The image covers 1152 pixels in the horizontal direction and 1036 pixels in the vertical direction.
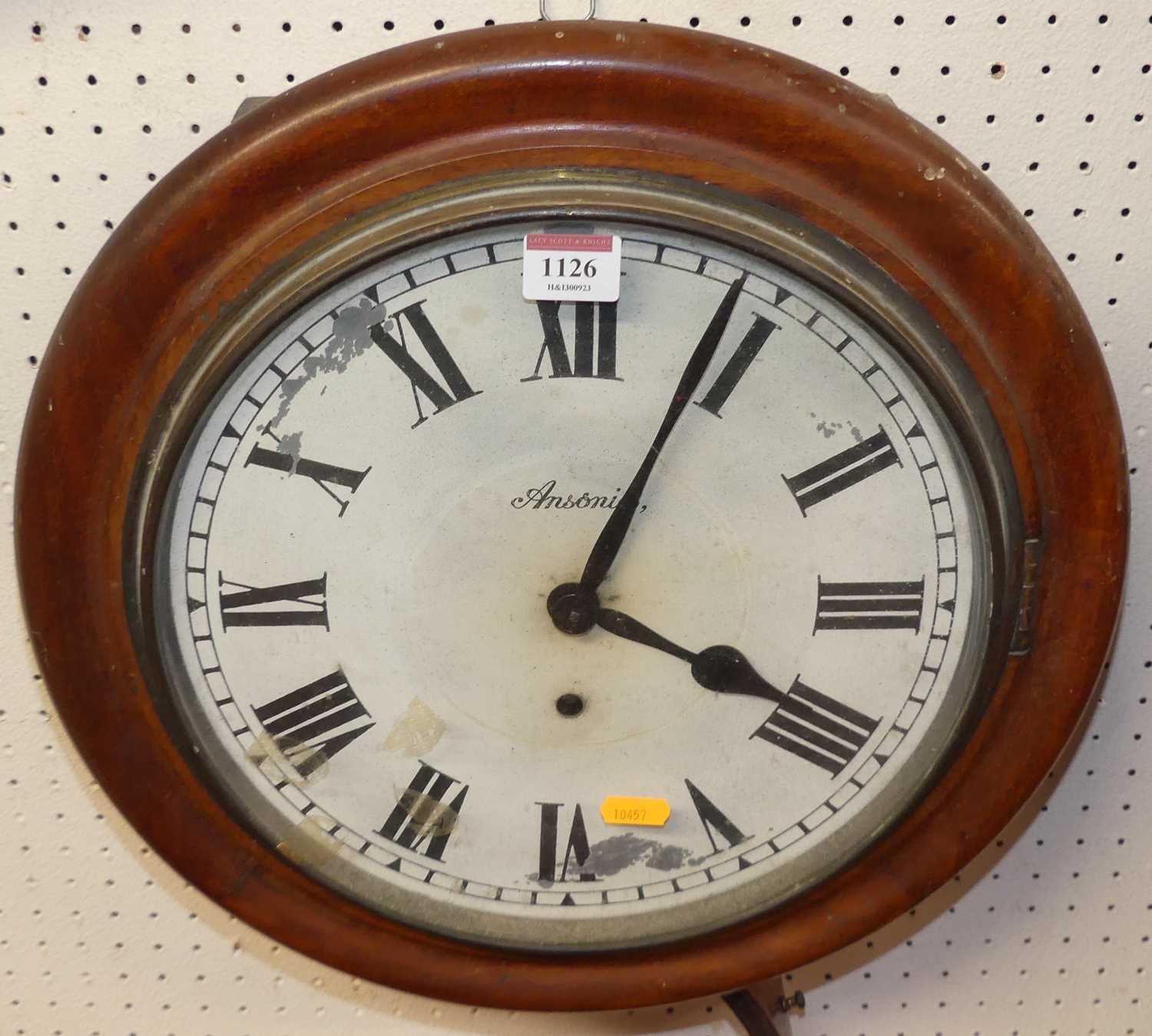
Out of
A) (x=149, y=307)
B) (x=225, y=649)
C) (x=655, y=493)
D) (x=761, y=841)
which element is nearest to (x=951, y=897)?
(x=761, y=841)

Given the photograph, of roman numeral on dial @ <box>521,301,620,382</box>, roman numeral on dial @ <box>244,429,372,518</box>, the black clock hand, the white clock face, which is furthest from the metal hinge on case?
roman numeral on dial @ <box>244,429,372,518</box>

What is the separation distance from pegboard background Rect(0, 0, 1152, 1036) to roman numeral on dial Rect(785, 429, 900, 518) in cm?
23

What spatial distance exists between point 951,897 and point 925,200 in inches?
20.3

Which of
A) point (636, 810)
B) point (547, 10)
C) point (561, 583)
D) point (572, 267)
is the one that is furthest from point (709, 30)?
point (636, 810)

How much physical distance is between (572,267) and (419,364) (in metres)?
0.09

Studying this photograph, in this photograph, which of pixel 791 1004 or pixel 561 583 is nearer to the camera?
pixel 561 583

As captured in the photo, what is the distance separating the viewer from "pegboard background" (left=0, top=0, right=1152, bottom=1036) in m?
0.60

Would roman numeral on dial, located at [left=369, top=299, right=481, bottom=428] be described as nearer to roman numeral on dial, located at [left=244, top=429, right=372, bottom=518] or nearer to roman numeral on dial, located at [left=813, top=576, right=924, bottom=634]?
roman numeral on dial, located at [left=244, top=429, right=372, bottom=518]

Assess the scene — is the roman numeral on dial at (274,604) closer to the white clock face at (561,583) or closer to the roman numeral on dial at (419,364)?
the white clock face at (561,583)

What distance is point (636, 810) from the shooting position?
579mm

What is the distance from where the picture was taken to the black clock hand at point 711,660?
0.56m

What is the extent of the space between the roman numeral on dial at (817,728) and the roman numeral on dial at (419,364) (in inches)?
9.7

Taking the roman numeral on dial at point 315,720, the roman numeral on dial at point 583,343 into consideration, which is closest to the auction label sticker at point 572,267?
the roman numeral on dial at point 583,343

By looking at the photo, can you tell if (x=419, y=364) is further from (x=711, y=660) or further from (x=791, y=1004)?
(x=791, y=1004)
